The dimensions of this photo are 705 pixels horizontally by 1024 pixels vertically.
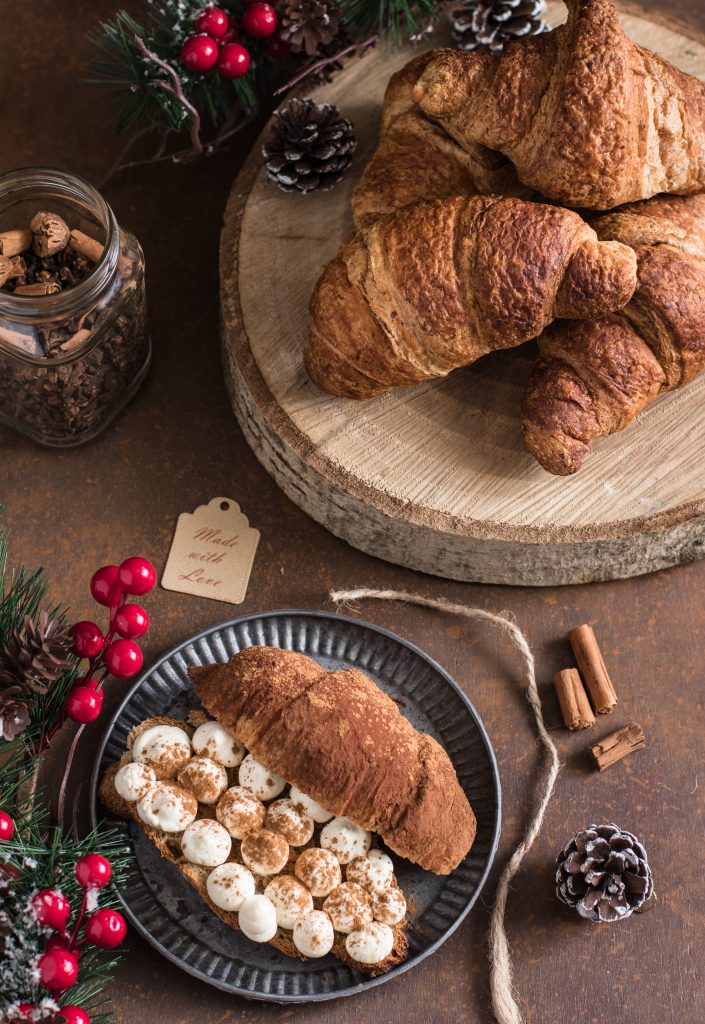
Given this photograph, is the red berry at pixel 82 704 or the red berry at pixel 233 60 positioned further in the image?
the red berry at pixel 233 60

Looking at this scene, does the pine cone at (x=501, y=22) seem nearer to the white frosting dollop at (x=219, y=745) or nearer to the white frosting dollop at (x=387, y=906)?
the white frosting dollop at (x=219, y=745)

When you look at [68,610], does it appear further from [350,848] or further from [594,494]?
[594,494]

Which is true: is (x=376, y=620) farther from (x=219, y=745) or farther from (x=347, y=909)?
(x=347, y=909)

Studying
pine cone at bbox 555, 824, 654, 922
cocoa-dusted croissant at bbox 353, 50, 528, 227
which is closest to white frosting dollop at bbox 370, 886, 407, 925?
pine cone at bbox 555, 824, 654, 922

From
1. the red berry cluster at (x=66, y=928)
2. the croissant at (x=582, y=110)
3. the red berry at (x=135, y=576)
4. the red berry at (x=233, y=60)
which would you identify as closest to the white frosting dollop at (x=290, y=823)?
the red berry cluster at (x=66, y=928)

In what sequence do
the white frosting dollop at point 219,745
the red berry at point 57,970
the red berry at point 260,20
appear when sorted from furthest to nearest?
1. the red berry at point 260,20
2. the white frosting dollop at point 219,745
3. the red berry at point 57,970
